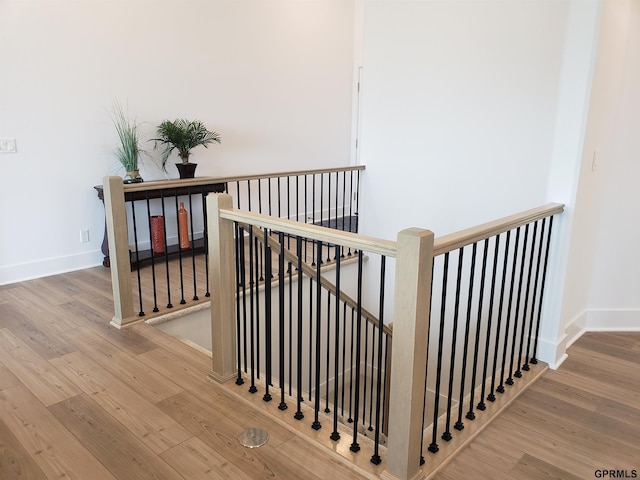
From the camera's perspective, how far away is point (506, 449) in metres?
2.06

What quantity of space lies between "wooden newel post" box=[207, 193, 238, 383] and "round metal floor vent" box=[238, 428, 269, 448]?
45 centimetres

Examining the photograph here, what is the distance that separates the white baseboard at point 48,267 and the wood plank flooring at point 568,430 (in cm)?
378

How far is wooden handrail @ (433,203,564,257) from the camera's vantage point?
5.60 ft

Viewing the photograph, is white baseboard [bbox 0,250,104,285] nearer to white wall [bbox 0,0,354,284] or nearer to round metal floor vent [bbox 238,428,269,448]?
white wall [bbox 0,0,354,284]

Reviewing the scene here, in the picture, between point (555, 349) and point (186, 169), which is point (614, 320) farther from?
point (186, 169)

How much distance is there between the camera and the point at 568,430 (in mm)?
2225

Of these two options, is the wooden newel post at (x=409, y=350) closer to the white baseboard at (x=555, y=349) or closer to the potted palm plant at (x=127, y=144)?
the white baseboard at (x=555, y=349)

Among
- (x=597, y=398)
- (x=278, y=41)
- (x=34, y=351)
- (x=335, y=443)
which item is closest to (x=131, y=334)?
(x=34, y=351)

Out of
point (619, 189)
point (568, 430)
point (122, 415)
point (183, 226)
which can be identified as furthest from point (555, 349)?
point (183, 226)

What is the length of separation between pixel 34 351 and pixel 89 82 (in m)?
2.52

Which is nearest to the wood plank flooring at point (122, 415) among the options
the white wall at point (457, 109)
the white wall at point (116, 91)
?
the white wall at point (116, 91)

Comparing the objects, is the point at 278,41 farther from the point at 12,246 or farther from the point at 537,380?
the point at 537,380

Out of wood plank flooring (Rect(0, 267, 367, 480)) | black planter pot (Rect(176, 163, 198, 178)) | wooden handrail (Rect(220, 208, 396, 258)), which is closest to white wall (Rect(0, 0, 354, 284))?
black planter pot (Rect(176, 163, 198, 178))

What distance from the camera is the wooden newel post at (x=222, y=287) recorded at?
2.31 metres
